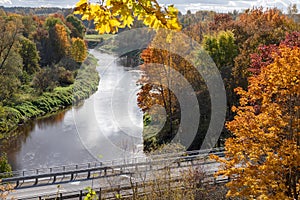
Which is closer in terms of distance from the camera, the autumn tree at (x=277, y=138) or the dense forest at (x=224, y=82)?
the autumn tree at (x=277, y=138)

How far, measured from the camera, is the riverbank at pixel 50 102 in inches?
1182

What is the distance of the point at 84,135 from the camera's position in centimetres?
2594

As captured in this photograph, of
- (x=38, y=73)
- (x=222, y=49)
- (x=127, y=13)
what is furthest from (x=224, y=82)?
(x=38, y=73)

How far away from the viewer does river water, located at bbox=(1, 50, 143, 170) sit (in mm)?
22141

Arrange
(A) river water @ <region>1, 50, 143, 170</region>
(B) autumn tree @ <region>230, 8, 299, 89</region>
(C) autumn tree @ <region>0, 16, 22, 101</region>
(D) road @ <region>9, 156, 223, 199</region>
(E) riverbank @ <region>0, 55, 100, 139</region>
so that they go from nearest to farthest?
1. (D) road @ <region>9, 156, 223, 199</region>
2. (A) river water @ <region>1, 50, 143, 170</region>
3. (B) autumn tree @ <region>230, 8, 299, 89</region>
4. (E) riverbank @ <region>0, 55, 100, 139</region>
5. (C) autumn tree @ <region>0, 16, 22, 101</region>

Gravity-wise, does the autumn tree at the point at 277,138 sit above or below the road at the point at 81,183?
above

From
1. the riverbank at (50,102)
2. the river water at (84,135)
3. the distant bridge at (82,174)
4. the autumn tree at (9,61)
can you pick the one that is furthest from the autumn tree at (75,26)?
the distant bridge at (82,174)

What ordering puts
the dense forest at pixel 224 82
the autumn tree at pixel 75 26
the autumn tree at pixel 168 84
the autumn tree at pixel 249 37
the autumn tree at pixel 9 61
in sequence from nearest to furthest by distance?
the dense forest at pixel 224 82 → the autumn tree at pixel 249 37 → the autumn tree at pixel 168 84 → the autumn tree at pixel 9 61 → the autumn tree at pixel 75 26

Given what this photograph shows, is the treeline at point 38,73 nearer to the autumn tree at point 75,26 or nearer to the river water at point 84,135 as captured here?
the river water at point 84,135

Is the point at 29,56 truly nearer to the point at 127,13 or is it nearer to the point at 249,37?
the point at 249,37

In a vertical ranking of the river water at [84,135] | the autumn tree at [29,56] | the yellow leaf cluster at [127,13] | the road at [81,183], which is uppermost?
the yellow leaf cluster at [127,13]

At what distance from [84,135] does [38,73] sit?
17.6 m

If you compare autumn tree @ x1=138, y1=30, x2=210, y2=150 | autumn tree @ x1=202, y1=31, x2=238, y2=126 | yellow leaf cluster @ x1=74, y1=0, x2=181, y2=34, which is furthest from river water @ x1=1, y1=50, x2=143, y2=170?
yellow leaf cluster @ x1=74, y1=0, x2=181, y2=34

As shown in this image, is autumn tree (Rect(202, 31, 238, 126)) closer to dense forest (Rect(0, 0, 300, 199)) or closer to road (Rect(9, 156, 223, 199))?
dense forest (Rect(0, 0, 300, 199))
